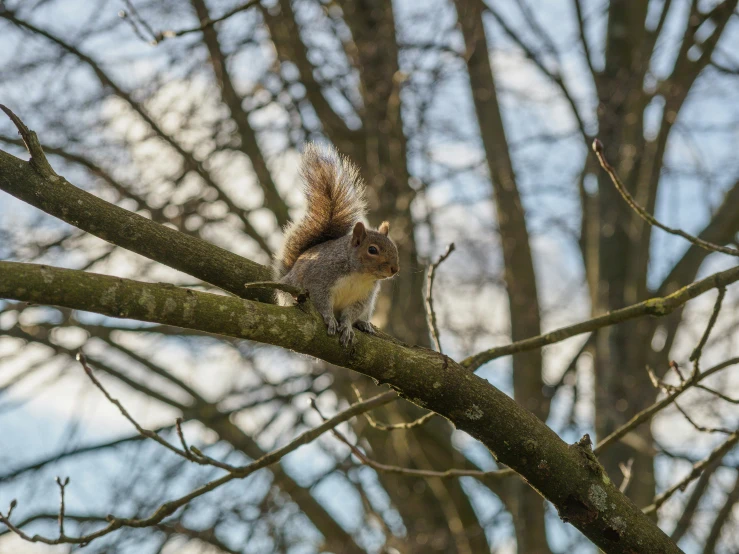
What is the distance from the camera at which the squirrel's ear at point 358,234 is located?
3.24 m

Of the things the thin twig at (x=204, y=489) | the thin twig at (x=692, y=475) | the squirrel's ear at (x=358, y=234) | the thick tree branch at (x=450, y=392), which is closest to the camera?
the thick tree branch at (x=450, y=392)

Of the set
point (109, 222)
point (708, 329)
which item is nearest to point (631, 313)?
point (708, 329)

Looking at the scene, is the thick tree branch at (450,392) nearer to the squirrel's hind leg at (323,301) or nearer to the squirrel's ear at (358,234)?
the squirrel's hind leg at (323,301)

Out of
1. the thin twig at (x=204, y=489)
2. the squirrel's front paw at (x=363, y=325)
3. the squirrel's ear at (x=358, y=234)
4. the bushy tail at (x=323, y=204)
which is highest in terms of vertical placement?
the bushy tail at (x=323, y=204)

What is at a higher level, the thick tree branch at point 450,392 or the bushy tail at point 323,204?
the bushy tail at point 323,204

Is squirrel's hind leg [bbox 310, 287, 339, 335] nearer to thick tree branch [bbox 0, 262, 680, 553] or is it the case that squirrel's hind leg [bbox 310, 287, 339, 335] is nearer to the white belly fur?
the white belly fur

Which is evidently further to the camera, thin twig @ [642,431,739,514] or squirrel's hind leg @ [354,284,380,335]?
squirrel's hind leg @ [354,284,380,335]

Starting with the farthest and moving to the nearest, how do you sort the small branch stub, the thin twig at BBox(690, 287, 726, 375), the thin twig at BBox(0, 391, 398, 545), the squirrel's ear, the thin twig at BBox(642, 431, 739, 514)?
the squirrel's ear → the thin twig at BBox(642, 431, 739, 514) → the thin twig at BBox(690, 287, 726, 375) → the thin twig at BBox(0, 391, 398, 545) → the small branch stub

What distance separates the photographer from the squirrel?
3063 millimetres

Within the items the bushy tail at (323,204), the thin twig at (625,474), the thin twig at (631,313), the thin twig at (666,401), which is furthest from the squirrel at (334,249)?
the thin twig at (625,474)

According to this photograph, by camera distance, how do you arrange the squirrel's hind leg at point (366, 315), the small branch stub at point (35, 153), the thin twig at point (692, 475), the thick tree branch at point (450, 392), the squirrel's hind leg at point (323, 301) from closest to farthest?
the thick tree branch at point (450, 392) → the small branch stub at point (35, 153) → the thin twig at point (692, 475) → the squirrel's hind leg at point (323, 301) → the squirrel's hind leg at point (366, 315)

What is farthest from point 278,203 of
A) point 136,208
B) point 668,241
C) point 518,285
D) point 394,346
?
point 394,346

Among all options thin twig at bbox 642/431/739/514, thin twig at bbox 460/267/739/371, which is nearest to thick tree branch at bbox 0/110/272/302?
thin twig at bbox 460/267/739/371

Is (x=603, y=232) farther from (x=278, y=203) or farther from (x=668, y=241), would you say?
(x=278, y=203)
